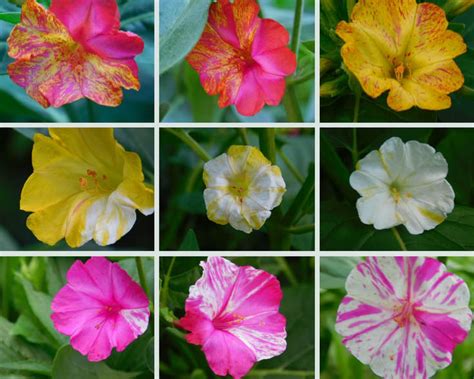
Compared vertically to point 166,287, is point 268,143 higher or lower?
higher

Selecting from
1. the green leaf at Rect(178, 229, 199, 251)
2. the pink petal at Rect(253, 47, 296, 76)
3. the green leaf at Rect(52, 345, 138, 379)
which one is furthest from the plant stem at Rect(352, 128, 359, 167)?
the green leaf at Rect(52, 345, 138, 379)

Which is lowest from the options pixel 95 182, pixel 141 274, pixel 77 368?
pixel 77 368

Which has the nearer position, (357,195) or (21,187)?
(357,195)

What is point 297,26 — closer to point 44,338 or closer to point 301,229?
point 301,229

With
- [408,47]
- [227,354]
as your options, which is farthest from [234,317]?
[408,47]

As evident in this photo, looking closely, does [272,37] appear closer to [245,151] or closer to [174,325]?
[245,151]
